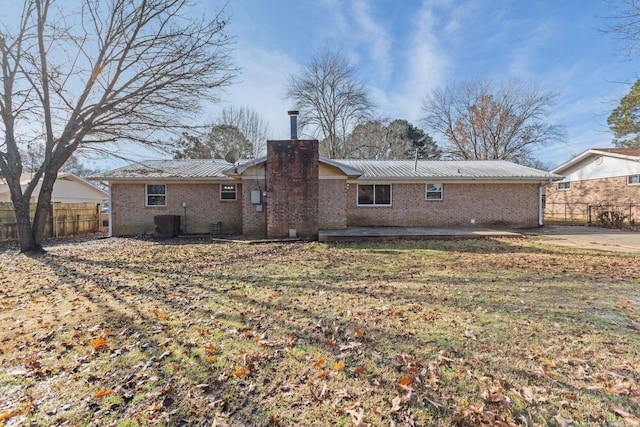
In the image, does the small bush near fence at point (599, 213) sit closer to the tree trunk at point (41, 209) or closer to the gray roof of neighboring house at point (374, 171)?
the gray roof of neighboring house at point (374, 171)

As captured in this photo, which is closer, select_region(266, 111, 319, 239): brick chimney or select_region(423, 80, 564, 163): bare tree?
select_region(266, 111, 319, 239): brick chimney

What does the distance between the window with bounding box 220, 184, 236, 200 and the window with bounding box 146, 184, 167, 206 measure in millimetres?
2664

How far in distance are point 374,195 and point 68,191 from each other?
23712 millimetres

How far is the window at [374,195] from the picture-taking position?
47.9 feet

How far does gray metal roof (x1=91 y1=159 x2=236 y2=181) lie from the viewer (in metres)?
13.1

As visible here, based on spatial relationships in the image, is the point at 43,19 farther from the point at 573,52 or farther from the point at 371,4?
the point at 573,52

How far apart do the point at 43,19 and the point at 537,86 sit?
116ft

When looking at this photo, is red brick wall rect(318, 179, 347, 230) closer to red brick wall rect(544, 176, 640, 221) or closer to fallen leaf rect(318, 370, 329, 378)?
fallen leaf rect(318, 370, 329, 378)

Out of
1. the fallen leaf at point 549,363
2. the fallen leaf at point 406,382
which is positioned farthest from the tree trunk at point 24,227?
the fallen leaf at point 549,363

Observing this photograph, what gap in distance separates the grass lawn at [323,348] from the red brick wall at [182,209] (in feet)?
25.0

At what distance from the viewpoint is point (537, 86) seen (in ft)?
91.1

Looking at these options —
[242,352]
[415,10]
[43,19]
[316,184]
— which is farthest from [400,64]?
[242,352]

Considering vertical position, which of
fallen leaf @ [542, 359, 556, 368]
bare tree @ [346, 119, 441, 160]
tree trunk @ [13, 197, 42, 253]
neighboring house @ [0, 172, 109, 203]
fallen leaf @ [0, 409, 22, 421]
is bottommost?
fallen leaf @ [0, 409, 22, 421]

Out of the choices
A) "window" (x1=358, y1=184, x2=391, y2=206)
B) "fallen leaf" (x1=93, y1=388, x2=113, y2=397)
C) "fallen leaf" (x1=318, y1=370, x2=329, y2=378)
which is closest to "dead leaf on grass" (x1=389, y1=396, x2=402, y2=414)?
"fallen leaf" (x1=318, y1=370, x2=329, y2=378)
